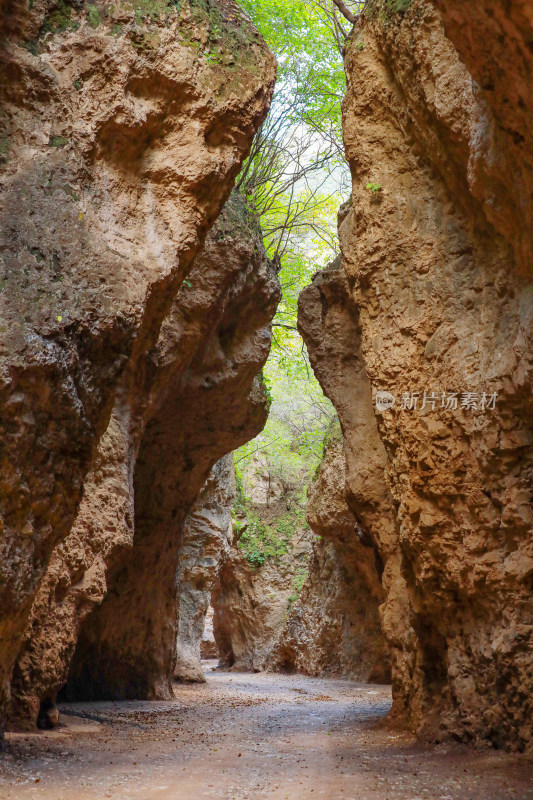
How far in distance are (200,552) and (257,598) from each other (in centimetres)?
521

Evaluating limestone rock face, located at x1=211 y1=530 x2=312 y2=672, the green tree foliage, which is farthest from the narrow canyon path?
limestone rock face, located at x1=211 y1=530 x2=312 y2=672

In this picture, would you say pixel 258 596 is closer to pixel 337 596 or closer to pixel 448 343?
pixel 337 596

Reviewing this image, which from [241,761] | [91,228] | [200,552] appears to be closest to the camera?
[91,228]

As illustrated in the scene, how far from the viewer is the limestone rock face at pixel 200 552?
15.2 m

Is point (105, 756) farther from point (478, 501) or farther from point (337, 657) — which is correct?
point (337, 657)

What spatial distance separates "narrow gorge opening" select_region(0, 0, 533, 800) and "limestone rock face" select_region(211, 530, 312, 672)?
29.5 feet

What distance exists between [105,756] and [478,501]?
371 cm

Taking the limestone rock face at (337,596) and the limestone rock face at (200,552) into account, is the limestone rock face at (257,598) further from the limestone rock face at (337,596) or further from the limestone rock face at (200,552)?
the limestone rock face at (200,552)

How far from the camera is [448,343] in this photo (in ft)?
22.1

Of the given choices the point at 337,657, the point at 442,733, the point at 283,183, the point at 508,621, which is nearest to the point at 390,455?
the point at 508,621

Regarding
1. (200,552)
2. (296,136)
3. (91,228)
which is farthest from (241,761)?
(296,136)

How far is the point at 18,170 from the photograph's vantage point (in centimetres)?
541

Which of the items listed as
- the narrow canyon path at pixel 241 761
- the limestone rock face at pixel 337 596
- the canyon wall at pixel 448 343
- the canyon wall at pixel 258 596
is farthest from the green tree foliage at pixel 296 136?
the narrow canyon path at pixel 241 761

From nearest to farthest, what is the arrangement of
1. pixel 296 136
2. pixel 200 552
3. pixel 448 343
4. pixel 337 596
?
pixel 448 343 < pixel 296 136 < pixel 200 552 < pixel 337 596
